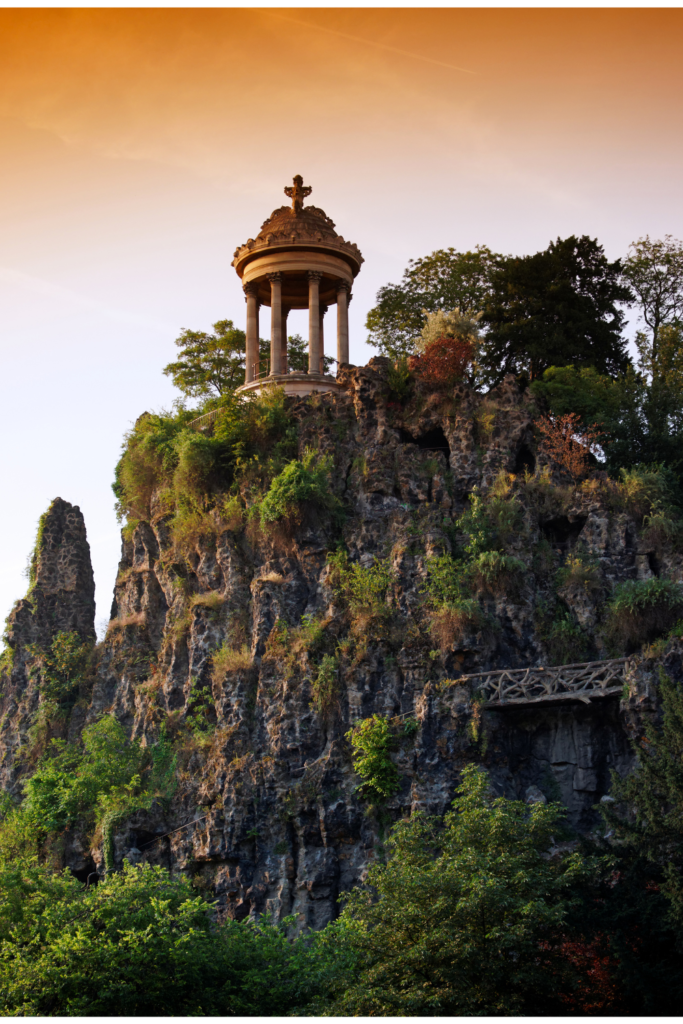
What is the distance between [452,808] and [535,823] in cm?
425

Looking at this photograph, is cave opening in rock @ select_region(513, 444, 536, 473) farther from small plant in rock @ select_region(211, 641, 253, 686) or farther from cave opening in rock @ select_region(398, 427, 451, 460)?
small plant in rock @ select_region(211, 641, 253, 686)

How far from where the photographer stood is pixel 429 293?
148ft

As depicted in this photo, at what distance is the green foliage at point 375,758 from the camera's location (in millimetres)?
29641

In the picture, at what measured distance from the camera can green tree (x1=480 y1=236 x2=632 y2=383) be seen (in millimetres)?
40000

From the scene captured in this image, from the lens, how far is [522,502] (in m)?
33.7

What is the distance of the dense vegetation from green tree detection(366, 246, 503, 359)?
0.27 ft

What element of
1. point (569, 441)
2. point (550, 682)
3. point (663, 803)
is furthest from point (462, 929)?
point (569, 441)

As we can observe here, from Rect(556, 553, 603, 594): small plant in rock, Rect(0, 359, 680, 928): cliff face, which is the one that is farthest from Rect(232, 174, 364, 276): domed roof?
Rect(556, 553, 603, 594): small plant in rock

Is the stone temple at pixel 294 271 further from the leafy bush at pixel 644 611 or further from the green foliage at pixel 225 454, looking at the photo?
the leafy bush at pixel 644 611

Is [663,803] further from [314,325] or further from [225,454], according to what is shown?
[314,325]

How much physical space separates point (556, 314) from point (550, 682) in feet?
50.7

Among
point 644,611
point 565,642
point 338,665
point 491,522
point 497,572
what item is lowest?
point 338,665

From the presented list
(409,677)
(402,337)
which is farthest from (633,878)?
(402,337)

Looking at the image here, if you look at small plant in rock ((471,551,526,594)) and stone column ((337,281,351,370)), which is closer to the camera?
small plant in rock ((471,551,526,594))
